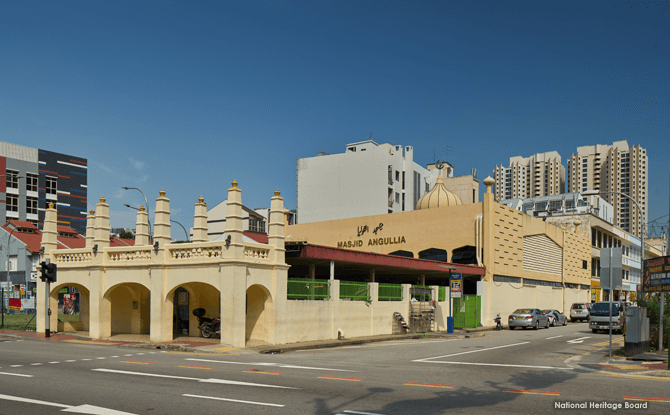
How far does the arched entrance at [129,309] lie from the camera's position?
89.7 ft

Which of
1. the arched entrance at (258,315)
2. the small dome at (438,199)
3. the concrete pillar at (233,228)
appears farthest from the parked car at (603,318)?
the concrete pillar at (233,228)

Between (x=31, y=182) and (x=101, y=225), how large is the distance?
7318 cm

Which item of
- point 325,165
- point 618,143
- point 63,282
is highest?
point 618,143

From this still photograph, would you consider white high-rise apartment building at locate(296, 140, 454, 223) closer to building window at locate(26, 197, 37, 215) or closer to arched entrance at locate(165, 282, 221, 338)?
building window at locate(26, 197, 37, 215)

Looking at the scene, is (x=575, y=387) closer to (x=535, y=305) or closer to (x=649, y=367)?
(x=649, y=367)

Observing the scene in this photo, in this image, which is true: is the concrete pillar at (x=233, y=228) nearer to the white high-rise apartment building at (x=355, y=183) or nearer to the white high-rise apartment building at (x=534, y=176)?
the white high-rise apartment building at (x=355, y=183)

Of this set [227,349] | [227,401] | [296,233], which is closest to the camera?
[227,401]

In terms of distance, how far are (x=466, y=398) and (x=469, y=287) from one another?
35746 mm

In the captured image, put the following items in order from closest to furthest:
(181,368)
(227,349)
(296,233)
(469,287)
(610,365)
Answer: (181,368) → (610,365) → (227,349) → (469,287) → (296,233)

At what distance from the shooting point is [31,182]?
8944 centimetres

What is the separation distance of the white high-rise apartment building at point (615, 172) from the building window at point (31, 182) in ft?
416

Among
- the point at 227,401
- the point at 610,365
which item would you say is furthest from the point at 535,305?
the point at 227,401

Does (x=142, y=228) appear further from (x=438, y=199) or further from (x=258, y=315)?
(x=438, y=199)

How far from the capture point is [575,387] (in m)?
11.8
